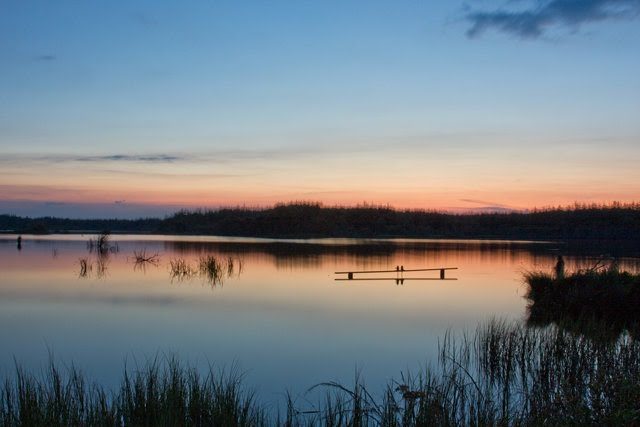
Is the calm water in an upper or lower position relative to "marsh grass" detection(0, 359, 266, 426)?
lower

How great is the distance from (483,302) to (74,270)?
17235mm

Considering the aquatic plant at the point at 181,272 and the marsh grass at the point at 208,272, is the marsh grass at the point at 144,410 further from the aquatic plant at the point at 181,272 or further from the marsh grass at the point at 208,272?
the aquatic plant at the point at 181,272

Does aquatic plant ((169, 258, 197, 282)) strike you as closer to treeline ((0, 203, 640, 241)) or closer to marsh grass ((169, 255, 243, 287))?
marsh grass ((169, 255, 243, 287))

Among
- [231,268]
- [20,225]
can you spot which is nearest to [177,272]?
[231,268]

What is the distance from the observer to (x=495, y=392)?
8148mm

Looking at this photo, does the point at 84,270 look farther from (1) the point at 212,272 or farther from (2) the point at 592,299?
(2) the point at 592,299

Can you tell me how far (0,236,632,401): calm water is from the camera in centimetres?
1016

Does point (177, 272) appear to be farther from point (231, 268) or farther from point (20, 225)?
→ point (20, 225)

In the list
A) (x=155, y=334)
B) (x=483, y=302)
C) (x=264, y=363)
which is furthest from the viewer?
(x=483, y=302)

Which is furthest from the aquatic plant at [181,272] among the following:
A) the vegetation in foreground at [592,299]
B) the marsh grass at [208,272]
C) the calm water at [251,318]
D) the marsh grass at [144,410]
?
the marsh grass at [144,410]

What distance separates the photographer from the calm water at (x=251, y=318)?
10.2 m

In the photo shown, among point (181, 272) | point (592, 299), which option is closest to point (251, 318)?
point (592, 299)

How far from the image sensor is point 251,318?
14.6 m

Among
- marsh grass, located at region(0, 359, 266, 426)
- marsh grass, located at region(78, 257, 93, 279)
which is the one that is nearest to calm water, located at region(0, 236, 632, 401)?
marsh grass, located at region(78, 257, 93, 279)
